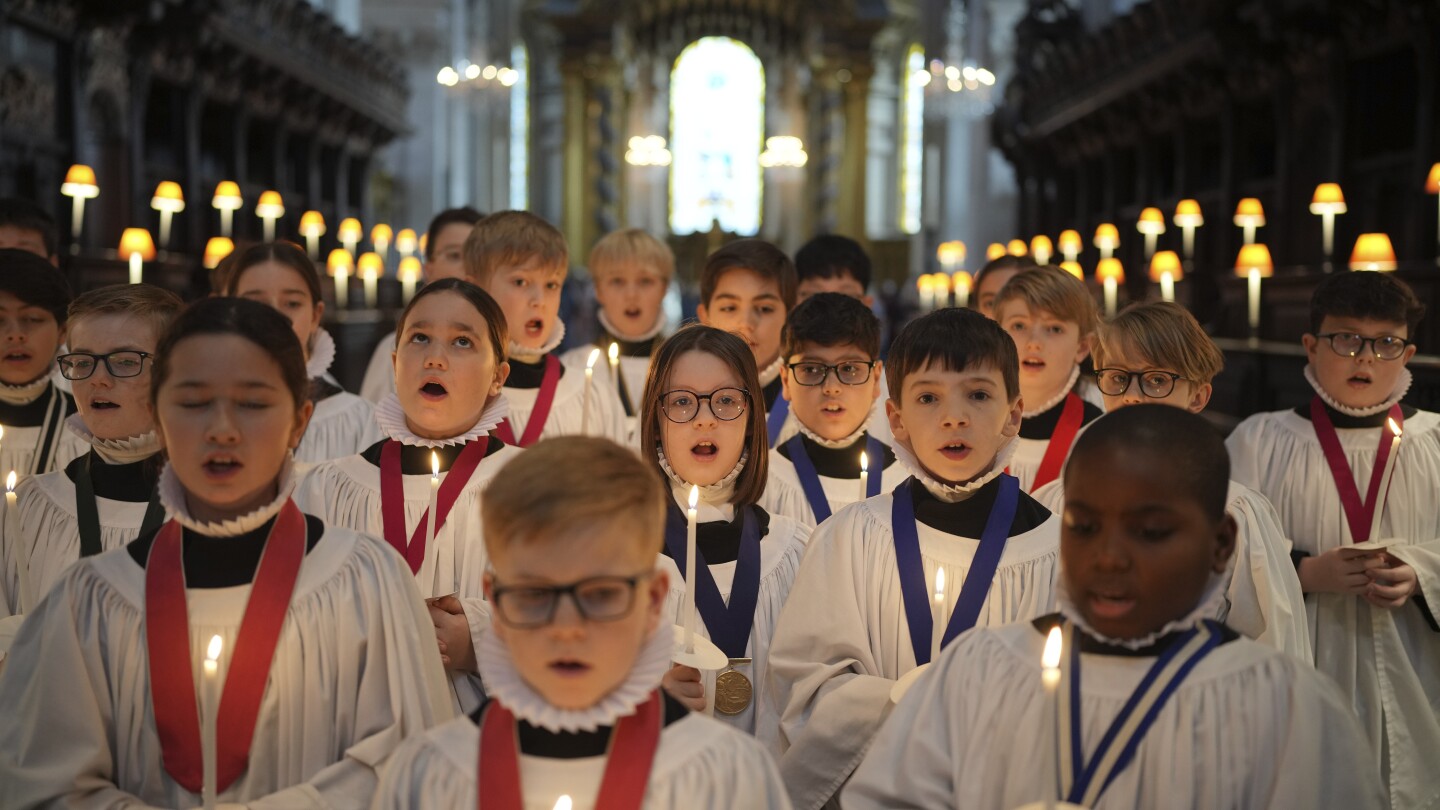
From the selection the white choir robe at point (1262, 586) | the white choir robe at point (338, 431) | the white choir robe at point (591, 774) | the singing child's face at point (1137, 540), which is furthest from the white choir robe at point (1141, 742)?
the white choir robe at point (338, 431)

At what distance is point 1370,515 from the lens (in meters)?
4.47

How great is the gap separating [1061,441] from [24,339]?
11.4 feet

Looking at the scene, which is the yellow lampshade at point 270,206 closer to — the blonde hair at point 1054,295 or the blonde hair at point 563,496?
the blonde hair at point 1054,295

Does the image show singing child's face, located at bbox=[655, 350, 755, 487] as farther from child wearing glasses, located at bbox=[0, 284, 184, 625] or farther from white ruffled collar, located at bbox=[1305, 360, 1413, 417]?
white ruffled collar, located at bbox=[1305, 360, 1413, 417]

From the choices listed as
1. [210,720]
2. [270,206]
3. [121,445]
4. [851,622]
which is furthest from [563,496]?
[270,206]

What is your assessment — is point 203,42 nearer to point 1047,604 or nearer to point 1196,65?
point 1196,65

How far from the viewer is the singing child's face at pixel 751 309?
550 centimetres

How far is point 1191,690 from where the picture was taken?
233 cm

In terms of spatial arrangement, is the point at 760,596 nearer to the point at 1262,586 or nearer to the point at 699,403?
the point at 699,403

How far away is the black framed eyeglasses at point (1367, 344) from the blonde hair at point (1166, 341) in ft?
1.64

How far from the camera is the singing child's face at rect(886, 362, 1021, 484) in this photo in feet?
10.6

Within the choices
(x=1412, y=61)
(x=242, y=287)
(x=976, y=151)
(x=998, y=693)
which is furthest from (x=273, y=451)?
(x=976, y=151)

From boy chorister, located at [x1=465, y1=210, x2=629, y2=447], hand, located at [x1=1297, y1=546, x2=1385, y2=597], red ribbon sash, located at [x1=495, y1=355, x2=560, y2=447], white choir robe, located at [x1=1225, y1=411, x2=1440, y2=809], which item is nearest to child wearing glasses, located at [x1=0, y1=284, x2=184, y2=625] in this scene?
red ribbon sash, located at [x1=495, y1=355, x2=560, y2=447]

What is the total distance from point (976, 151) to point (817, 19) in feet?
15.1
